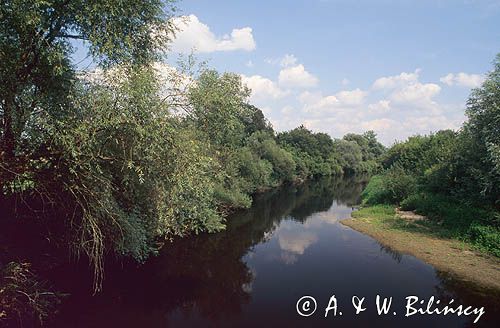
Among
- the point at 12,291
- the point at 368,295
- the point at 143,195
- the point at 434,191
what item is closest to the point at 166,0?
the point at 143,195

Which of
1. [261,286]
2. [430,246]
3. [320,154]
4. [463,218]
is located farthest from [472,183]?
[320,154]

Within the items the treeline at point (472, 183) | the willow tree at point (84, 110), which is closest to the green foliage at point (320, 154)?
the treeline at point (472, 183)

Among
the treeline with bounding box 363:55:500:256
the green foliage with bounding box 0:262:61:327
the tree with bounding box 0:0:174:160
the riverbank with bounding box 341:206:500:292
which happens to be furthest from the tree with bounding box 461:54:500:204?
the green foliage with bounding box 0:262:61:327

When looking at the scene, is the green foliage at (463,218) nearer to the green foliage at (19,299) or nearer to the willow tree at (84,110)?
the willow tree at (84,110)

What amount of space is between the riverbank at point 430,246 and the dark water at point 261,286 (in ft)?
3.16

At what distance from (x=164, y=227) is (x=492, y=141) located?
22.9 metres

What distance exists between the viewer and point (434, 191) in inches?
1377

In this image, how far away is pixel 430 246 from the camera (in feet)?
79.3

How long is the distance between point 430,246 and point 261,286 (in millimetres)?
12873

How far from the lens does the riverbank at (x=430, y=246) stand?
19414 mm

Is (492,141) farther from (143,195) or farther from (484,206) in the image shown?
(143,195)

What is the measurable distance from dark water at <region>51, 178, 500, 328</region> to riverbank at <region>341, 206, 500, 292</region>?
963mm

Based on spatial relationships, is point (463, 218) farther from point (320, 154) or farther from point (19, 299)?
point (320, 154)

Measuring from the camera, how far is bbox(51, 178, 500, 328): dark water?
49.0ft
